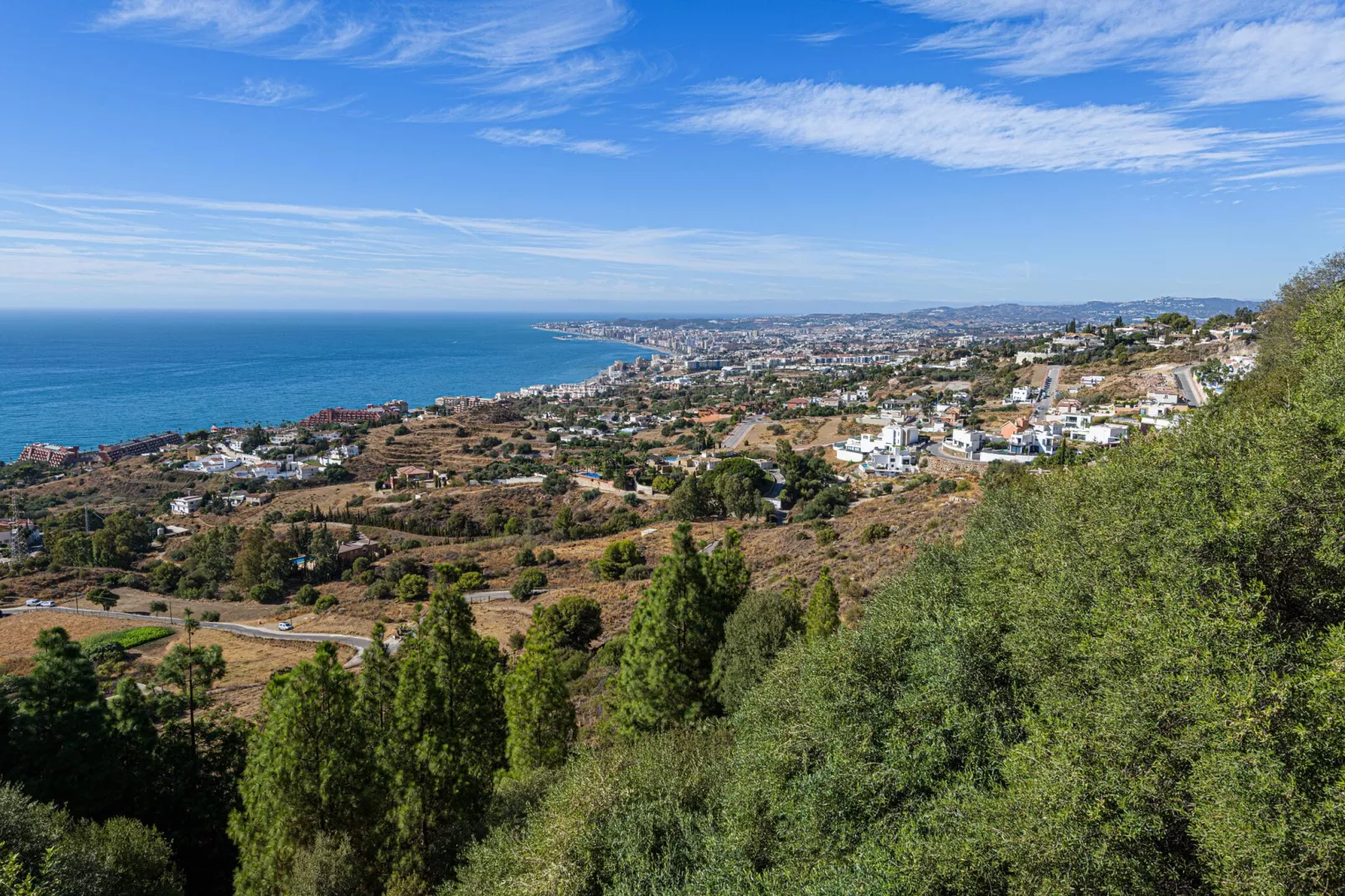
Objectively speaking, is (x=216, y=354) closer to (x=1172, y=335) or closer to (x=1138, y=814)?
(x=1172, y=335)

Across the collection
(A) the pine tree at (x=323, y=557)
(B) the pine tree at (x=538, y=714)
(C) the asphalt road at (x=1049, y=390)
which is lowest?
(A) the pine tree at (x=323, y=557)

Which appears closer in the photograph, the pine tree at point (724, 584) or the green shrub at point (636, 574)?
the pine tree at point (724, 584)

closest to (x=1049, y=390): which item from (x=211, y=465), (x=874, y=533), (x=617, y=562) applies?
(x=874, y=533)

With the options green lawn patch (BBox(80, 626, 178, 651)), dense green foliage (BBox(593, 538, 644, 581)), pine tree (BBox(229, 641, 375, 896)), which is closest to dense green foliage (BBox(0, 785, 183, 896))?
pine tree (BBox(229, 641, 375, 896))

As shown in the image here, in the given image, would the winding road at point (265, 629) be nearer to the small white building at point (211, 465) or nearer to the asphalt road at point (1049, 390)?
the small white building at point (211, 465)

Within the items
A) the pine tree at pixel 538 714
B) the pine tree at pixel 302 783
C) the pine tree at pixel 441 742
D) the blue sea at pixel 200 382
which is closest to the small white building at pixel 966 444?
the pine tree at pixel 538 714

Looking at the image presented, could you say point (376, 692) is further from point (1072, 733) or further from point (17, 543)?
point (17, 543)
